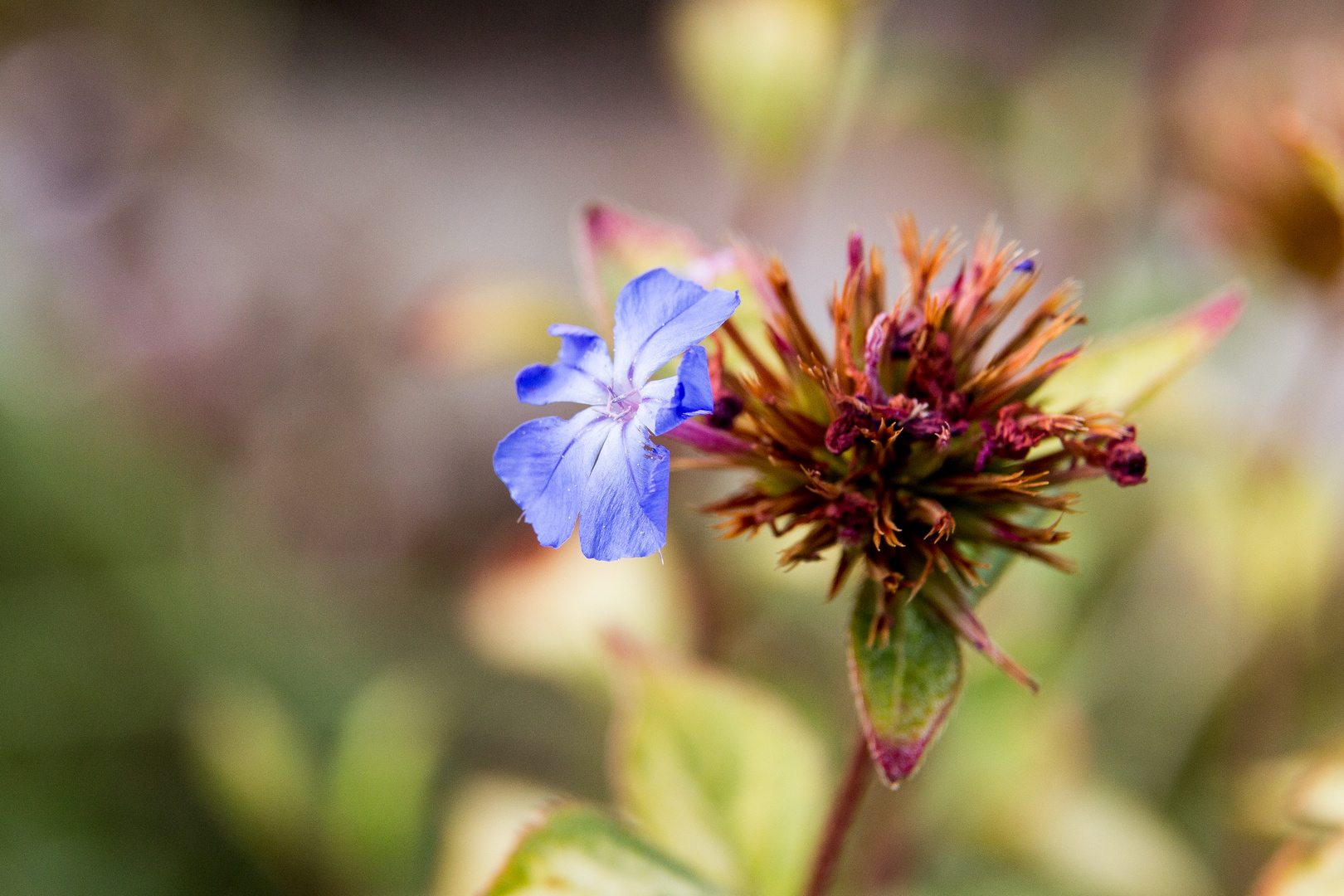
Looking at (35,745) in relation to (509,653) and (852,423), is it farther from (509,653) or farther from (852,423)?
(852,423)

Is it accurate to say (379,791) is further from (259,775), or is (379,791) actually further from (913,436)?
(913,436)

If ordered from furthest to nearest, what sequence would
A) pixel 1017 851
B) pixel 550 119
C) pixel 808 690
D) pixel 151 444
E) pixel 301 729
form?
pixel 550 119 → pixel 151 444 → pixel 301 729 → pixel 808 690 → pixel 1017 851

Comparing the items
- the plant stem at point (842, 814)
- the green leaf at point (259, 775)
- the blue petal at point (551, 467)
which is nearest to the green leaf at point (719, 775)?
the plant stem at point (842, 814)

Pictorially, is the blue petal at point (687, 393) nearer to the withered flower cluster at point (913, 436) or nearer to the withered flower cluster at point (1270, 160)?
the withered flower cluster at point (913, 436)

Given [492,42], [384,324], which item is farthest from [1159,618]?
[492,42]

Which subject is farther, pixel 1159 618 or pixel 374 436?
pixel 374 436

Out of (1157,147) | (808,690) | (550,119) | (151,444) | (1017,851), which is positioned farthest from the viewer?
(550,119)

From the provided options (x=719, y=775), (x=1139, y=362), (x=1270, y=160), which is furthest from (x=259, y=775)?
(x=1270, y=160)
